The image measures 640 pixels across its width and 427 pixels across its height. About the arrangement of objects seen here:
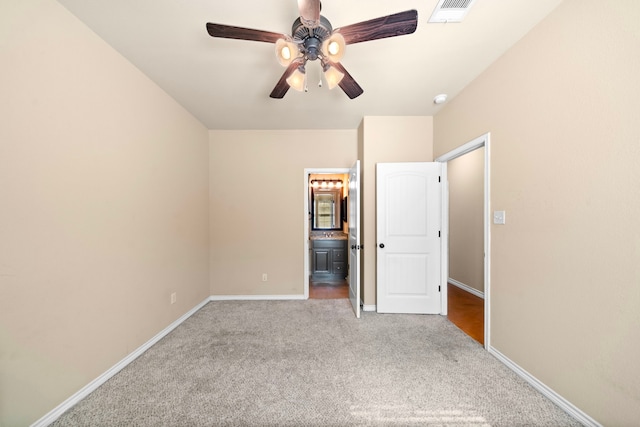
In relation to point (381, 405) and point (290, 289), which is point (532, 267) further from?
point (290, 289)

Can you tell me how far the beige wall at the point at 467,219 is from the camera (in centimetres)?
355

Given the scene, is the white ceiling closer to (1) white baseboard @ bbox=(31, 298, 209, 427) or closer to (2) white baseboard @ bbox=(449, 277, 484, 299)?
(1) white baseboard @ bbox=(31, 298, 209, 427)

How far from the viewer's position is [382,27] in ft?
4.08

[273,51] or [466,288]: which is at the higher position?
[273,51]

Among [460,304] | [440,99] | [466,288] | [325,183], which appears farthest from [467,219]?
[325,183]

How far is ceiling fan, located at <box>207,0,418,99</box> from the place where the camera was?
118 centimetres

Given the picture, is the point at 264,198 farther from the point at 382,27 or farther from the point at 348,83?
the point at 382,27

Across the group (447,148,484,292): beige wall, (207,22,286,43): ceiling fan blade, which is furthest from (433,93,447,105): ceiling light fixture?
(207,22,286,43): ceiling fan blade

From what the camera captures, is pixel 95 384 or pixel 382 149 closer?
pixel 95 384

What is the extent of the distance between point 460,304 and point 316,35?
369cm

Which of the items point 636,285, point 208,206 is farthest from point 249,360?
point 636,285

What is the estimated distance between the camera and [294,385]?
1703 millimetres

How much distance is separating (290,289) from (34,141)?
2998 millimetres

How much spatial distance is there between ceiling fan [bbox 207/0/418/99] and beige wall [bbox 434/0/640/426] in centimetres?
110
